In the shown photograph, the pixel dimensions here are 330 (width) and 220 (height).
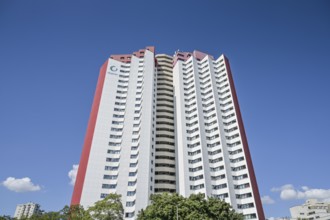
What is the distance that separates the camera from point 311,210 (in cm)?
11550

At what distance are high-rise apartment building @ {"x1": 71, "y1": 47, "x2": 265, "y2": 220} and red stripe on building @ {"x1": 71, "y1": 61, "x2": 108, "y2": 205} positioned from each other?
12.6 inches

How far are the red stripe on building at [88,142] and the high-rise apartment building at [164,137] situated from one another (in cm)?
32

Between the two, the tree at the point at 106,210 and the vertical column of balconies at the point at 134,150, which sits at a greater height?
the vertical column of balconies at the point at 134,150

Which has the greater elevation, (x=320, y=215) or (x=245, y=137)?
(x=245, y=137)

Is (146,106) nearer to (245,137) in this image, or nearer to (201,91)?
(201,91)

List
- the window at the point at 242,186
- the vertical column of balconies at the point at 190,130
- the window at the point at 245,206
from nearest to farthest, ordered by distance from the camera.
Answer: the window at the point at 245,206
the window at the point at 242,186
the vertical column of balconies at the point at 190,130

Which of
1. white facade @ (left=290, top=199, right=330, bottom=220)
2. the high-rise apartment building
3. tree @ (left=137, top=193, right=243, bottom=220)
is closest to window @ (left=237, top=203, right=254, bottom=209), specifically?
the high-rise apartment building

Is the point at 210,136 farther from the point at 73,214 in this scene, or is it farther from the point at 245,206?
the point at 73,214

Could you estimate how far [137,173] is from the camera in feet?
201

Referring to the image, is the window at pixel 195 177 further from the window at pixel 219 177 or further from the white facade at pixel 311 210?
the white facade at pixel 311 210

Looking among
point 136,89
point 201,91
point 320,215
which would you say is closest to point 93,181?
point 136,89

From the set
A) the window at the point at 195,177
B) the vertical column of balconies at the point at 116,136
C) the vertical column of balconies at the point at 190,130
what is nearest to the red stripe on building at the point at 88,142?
the vertical column of balconies at the point at 116,136

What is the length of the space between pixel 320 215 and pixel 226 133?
75.9m

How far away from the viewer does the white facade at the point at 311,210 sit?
11088 cm
